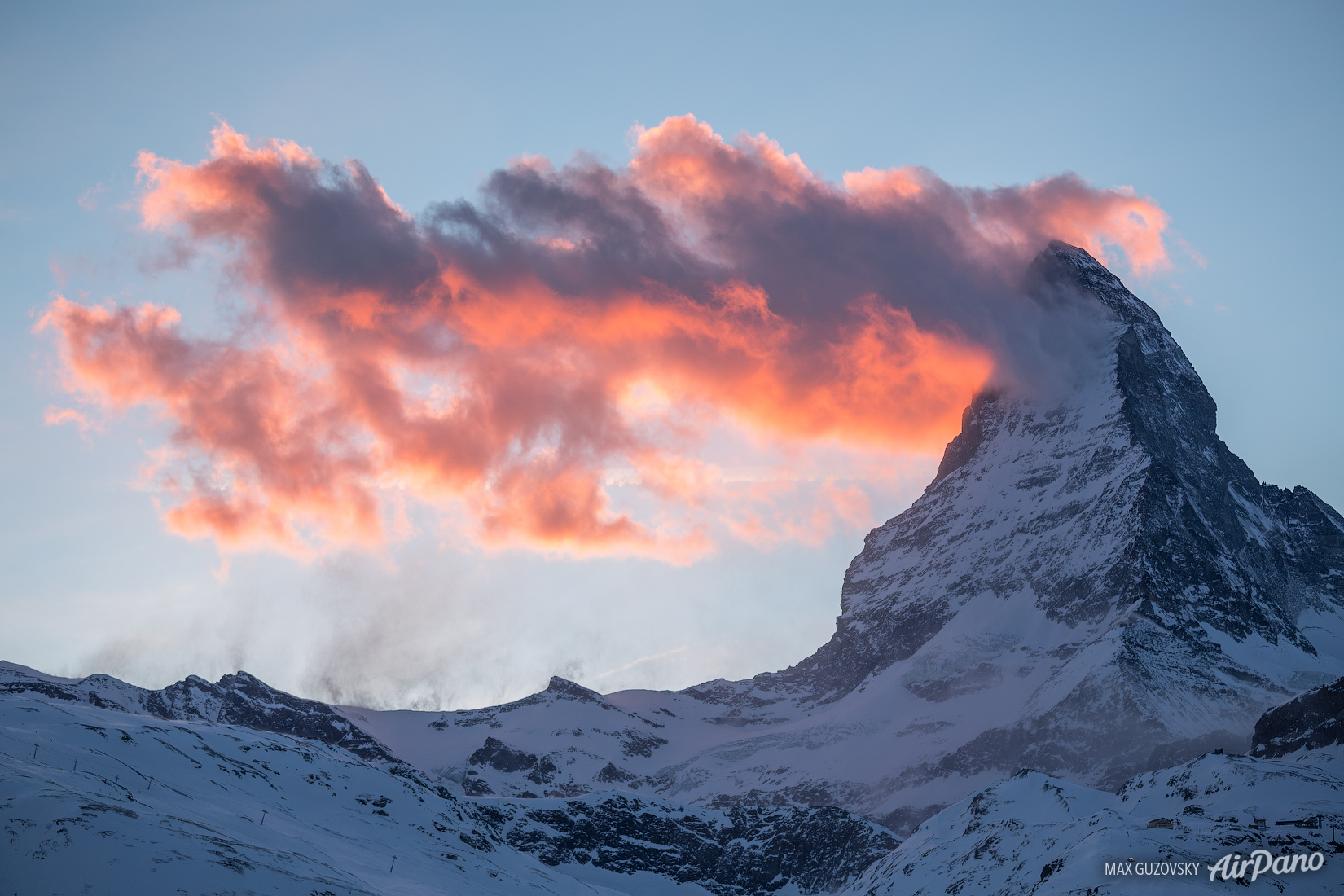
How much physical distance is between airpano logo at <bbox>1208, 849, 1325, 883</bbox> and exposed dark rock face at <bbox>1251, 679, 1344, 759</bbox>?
294 ft

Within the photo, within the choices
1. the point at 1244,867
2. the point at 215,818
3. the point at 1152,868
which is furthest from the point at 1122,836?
the point at 215,818

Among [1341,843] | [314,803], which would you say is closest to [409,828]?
[314,803]

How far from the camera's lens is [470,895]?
351 ft

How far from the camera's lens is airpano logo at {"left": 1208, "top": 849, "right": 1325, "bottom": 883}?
74375mm

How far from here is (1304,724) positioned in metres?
172

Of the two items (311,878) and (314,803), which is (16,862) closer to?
(311,878)

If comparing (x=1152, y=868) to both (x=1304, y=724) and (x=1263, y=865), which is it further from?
(x=1304, y=724)

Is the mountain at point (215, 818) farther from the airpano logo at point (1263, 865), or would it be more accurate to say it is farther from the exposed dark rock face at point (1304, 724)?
the exposed dark rock face at point (1304, 724)

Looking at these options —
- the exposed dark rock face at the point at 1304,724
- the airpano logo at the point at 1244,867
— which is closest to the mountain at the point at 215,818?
the airpano logo at the point at 1244,867

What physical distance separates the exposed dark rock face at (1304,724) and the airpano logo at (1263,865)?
89518 mm

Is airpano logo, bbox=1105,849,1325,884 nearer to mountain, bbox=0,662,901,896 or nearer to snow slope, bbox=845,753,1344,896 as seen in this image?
snow slope, bbox=845,753,1344,896

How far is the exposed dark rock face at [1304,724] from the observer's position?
162000mm

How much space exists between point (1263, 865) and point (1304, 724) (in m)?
110

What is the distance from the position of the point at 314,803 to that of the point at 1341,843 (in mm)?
84993
